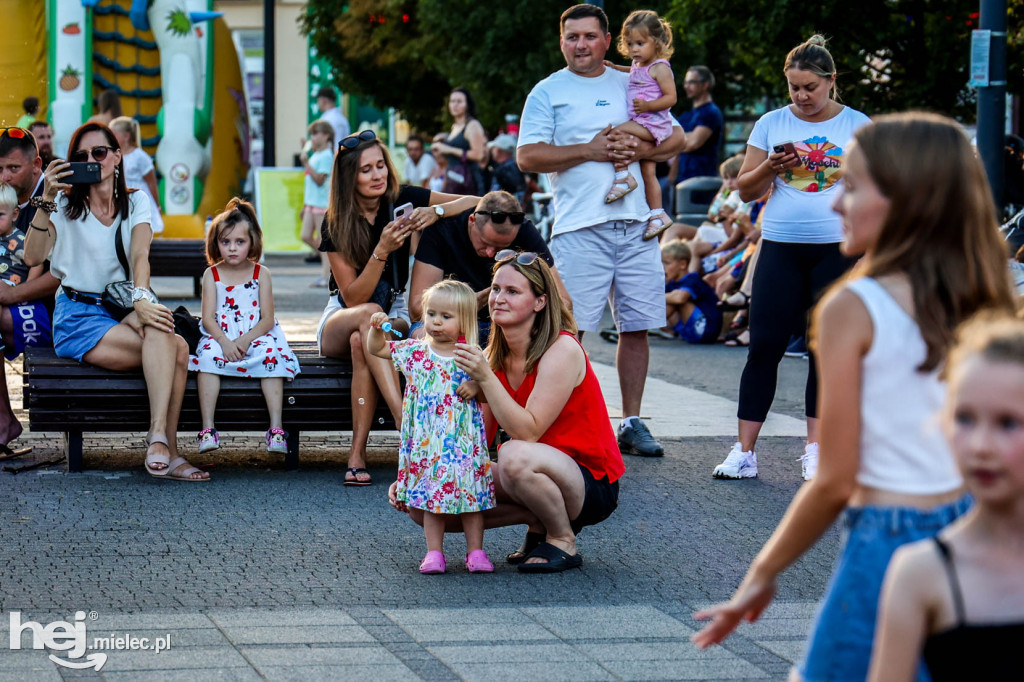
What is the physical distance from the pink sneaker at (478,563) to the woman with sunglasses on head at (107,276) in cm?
206

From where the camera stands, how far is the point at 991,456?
2027 mm

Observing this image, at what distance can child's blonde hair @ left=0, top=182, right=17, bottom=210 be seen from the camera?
24.0ft

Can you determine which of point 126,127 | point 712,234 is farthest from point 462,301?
point 126,127

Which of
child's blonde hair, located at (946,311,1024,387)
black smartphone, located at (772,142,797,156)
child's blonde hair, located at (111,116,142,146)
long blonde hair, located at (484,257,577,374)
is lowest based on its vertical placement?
long blonde hair, located at (484,257,577,374)

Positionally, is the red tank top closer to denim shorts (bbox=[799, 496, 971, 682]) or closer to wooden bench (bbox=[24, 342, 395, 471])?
wooden bench (bbox=[24, 342, 395, 471])

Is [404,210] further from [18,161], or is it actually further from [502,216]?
[18,161]

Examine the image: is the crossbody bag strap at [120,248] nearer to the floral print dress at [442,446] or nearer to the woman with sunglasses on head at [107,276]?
the woman with sunglasses on head at [107,276]

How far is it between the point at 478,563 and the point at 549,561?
24 centimetres

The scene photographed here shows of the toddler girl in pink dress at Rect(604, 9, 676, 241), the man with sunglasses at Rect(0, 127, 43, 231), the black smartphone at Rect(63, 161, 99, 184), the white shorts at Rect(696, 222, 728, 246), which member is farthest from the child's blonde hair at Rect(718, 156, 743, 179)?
the black smartphone at Rect(63, 161, 99, 184)

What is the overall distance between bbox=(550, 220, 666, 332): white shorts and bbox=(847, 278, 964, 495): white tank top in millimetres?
4793

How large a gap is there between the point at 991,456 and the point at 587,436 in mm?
3112

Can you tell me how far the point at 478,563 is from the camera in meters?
5.04

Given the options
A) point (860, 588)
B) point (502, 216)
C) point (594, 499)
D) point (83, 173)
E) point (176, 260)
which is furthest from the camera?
point (176, 260)

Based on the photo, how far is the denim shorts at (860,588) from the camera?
95.2 inches
